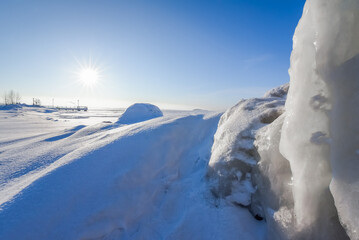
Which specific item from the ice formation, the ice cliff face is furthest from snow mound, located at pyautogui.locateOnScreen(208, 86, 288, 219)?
the ice formation

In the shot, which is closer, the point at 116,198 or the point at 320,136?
the point at 320,136

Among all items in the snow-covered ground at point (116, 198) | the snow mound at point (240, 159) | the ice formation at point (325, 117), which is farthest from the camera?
the snow mound at point (240, 159)

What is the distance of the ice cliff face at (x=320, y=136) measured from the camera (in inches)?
47.4

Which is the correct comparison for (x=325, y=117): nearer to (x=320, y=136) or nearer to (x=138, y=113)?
(x=320, y=136)

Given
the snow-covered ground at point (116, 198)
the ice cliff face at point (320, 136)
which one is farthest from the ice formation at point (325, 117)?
the snow-covered ground at point (116, 198)

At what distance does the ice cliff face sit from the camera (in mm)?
1204

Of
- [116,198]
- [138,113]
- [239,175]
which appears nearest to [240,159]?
[239,175]

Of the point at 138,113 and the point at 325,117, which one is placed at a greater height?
the point at 325,117

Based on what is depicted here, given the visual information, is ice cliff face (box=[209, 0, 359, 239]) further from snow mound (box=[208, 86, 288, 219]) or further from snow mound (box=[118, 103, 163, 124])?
snow mound (box=[118, 103, 163, 124])

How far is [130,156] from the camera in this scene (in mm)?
3291

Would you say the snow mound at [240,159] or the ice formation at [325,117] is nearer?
the ice formation at [325,117]

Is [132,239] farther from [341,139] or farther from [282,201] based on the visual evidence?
[341,139]

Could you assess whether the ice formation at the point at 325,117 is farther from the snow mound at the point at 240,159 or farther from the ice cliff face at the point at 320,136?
the snow mound at the point at 240,159

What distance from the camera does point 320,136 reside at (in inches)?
54.9
